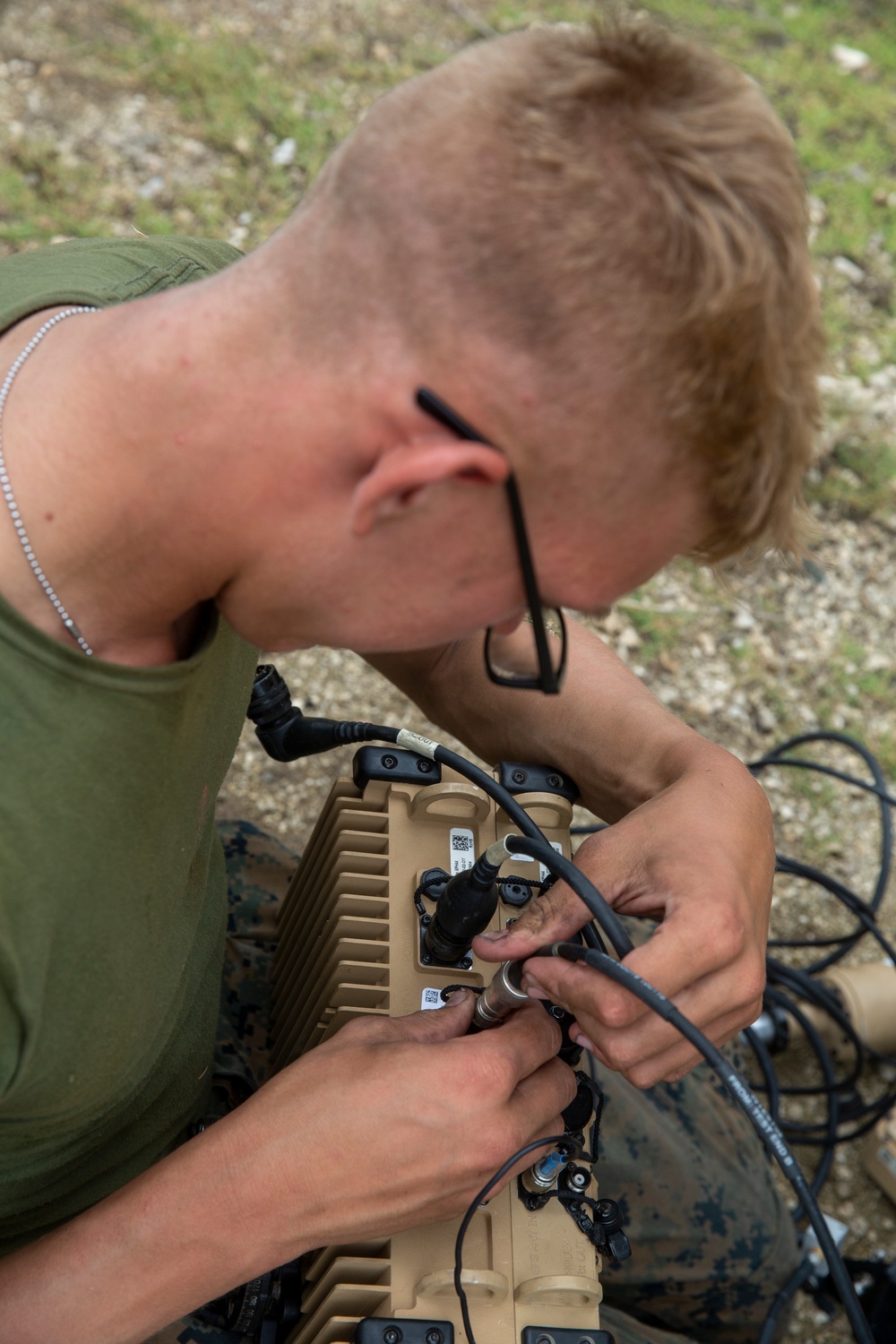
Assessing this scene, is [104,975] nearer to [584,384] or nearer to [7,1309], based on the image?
[7,1309]

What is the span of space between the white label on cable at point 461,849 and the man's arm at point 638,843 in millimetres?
166

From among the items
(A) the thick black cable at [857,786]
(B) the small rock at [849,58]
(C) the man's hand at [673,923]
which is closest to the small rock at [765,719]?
(A) the thick black cable at [857,786]

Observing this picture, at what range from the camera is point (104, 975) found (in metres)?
1.08

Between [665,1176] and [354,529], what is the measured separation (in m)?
1.23

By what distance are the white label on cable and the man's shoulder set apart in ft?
2.48

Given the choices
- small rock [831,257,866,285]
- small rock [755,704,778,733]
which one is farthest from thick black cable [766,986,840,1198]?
small rock [831,257,866,285]

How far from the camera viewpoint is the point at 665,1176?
5.57ft

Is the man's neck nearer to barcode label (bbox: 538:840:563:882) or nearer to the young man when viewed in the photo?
the young man

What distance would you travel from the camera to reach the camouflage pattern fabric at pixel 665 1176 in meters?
1.67

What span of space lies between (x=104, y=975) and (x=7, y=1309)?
1.16 feet

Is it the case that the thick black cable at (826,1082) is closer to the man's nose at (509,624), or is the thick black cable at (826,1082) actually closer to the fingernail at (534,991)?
the fingernail at (534,991)

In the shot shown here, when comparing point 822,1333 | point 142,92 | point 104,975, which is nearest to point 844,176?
point 142,92

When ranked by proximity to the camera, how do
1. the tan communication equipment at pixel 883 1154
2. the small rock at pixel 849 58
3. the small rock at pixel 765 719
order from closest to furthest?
1. the tan communication equipment at pixel 883 1154
2. the small rock at pixel 765 719
3. the small rock at pixel 849 58

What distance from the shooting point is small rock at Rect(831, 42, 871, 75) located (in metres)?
4.18
